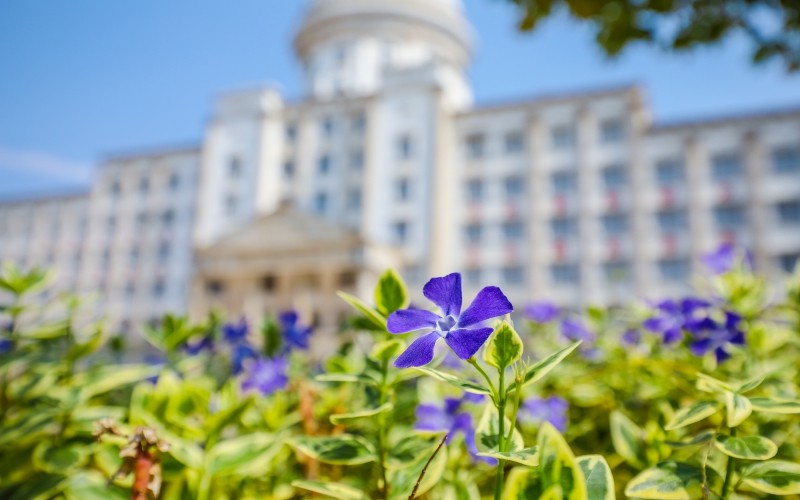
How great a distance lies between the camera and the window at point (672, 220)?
2500cm

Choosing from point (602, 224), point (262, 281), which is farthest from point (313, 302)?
point (602, 224)

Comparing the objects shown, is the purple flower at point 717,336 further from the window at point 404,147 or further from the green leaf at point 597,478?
the window at point 404,147

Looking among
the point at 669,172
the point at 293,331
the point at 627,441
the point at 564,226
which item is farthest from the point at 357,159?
the point at 627,441

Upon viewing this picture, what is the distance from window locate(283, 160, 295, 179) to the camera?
3067 cm

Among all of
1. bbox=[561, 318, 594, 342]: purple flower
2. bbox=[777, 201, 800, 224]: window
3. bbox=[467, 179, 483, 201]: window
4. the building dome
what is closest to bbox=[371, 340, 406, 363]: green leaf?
bbox=[561, 318, 594, 342]: purple flower

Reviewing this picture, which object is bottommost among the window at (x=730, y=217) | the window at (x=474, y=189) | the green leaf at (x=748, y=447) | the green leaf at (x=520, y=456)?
the green leaf at (x=748, y=447)

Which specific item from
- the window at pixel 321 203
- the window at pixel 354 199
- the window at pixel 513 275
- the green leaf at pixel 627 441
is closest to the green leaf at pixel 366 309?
the green leaf at pixel 627 441

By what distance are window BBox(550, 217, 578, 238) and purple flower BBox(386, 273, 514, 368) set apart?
26.5m

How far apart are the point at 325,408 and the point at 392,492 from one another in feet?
2.00

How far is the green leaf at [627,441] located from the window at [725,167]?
27.3 meters

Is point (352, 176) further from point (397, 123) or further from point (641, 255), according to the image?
point (641, 255)

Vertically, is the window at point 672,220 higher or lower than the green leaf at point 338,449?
higher

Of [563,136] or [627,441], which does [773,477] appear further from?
[563,136]

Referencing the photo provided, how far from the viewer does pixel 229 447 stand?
110cm
